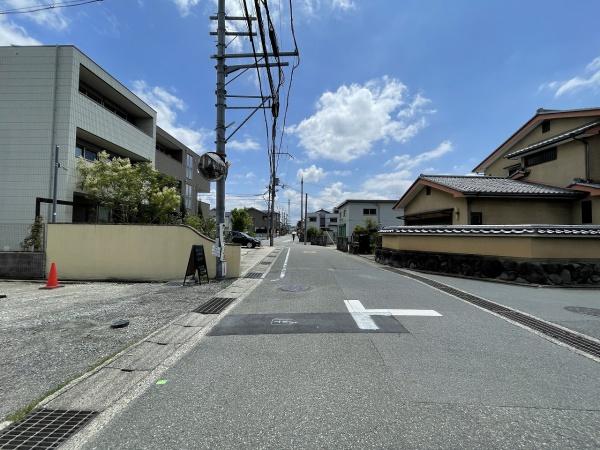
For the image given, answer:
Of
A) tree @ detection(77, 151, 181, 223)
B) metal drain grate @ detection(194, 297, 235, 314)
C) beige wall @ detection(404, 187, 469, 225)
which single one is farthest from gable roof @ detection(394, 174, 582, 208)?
tree @ detection(77, 151, 181, 223)

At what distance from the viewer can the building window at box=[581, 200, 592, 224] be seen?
16.6 meters

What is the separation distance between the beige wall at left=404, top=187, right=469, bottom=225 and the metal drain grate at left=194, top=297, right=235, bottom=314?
13.5 m

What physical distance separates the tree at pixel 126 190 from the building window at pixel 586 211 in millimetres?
20946

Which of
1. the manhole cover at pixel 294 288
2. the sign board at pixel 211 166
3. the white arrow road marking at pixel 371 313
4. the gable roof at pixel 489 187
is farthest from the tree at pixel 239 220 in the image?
the white arrow road marking at pixel 371 313

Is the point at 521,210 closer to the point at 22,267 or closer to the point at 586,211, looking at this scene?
the point at 586,211

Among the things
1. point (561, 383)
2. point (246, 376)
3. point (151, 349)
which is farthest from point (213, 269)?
point (561, 383)

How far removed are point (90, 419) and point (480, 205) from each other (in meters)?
18.3

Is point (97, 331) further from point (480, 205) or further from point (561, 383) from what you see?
point (480, 205)

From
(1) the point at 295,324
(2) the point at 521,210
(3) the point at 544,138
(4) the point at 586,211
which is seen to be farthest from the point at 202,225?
(3) the point at 544,138

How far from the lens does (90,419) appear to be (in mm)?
3080

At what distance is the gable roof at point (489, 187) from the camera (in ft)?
56.0

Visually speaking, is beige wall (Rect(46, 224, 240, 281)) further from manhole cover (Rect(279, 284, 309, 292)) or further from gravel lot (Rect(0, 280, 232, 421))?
manhole cover (Rect(279, 284, 309, 292))

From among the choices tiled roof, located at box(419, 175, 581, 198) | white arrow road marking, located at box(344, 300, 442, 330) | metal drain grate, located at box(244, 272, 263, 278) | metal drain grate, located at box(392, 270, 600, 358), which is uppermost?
tiled roof, located at box(419, 175, 581, 198)

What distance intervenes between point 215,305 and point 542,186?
18914 millimetres
